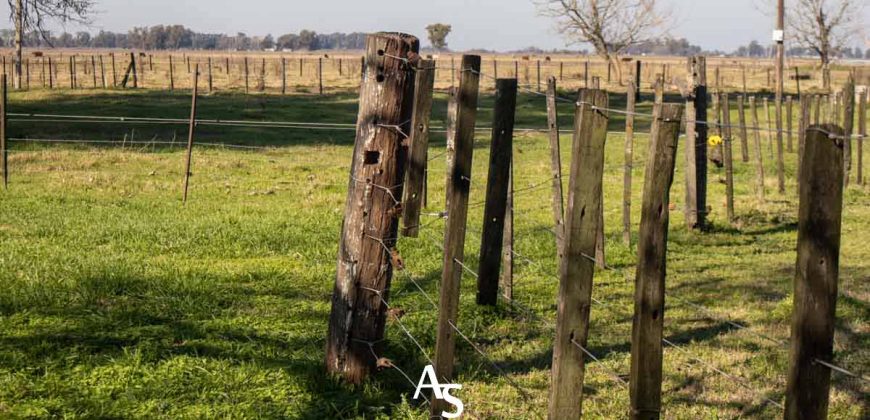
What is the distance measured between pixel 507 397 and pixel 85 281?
146 inches

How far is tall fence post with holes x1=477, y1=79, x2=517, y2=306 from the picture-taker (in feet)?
22.1

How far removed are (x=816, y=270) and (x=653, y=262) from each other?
833mm

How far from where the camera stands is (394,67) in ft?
18.6

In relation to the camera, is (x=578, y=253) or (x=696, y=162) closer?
(x=578, y=253)

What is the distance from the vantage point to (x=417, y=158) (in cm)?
812

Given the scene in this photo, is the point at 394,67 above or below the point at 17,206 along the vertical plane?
above

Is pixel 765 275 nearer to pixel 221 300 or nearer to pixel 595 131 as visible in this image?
pixel 221 300

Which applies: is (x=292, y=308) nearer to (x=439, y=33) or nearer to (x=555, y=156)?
(x=555, y=156)

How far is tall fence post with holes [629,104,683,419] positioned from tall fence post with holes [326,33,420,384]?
228 centimetres

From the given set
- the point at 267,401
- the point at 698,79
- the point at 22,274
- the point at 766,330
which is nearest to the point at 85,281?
the point at 22,274

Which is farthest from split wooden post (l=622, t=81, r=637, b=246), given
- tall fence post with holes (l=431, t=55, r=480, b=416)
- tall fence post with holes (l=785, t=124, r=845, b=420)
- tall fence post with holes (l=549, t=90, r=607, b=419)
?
tall fence post with holes (l=785, t=124, r=845, b=420)

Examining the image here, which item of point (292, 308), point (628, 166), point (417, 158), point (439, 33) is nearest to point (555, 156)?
point (417, 158)

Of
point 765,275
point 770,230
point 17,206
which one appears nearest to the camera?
point 765,275

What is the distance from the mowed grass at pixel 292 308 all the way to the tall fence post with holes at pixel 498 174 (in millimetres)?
457
